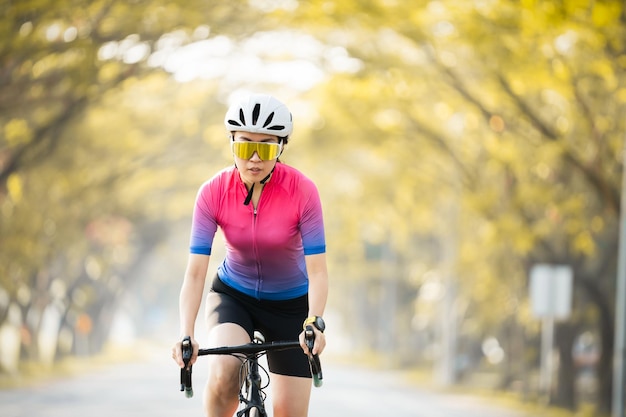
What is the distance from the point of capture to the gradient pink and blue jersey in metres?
6.47

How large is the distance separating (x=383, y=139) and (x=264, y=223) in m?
26.9

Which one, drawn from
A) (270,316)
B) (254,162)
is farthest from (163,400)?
(254,162)

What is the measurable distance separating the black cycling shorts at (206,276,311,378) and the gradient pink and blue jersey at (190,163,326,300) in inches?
3.6

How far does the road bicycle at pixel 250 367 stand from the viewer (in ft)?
19.7

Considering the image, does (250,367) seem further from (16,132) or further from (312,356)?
(16,132)

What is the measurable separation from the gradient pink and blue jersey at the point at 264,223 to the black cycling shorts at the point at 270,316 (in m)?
0.09

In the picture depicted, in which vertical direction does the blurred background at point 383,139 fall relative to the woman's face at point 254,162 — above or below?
above

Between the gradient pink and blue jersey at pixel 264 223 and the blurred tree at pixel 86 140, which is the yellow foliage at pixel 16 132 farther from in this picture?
the gradient pink and blue jersey at pixel 264 223

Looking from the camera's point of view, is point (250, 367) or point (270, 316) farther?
point (270, 316)

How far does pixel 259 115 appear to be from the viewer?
20.5 feet

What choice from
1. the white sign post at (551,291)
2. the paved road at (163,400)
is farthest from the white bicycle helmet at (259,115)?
the white sign post at (551,291)

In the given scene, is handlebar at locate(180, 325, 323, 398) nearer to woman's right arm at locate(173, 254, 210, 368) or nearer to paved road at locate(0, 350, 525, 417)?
woman's right arm at locate(173, 254, 210, 368)

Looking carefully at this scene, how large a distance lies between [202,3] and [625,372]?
8.98m

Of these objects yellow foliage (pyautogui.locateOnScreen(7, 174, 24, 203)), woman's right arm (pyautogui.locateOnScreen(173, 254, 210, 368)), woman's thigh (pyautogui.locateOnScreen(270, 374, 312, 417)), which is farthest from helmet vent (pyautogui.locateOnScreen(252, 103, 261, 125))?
yellow foliage (pyautogui.locateOnScreen(7, 174, 24, 203))
